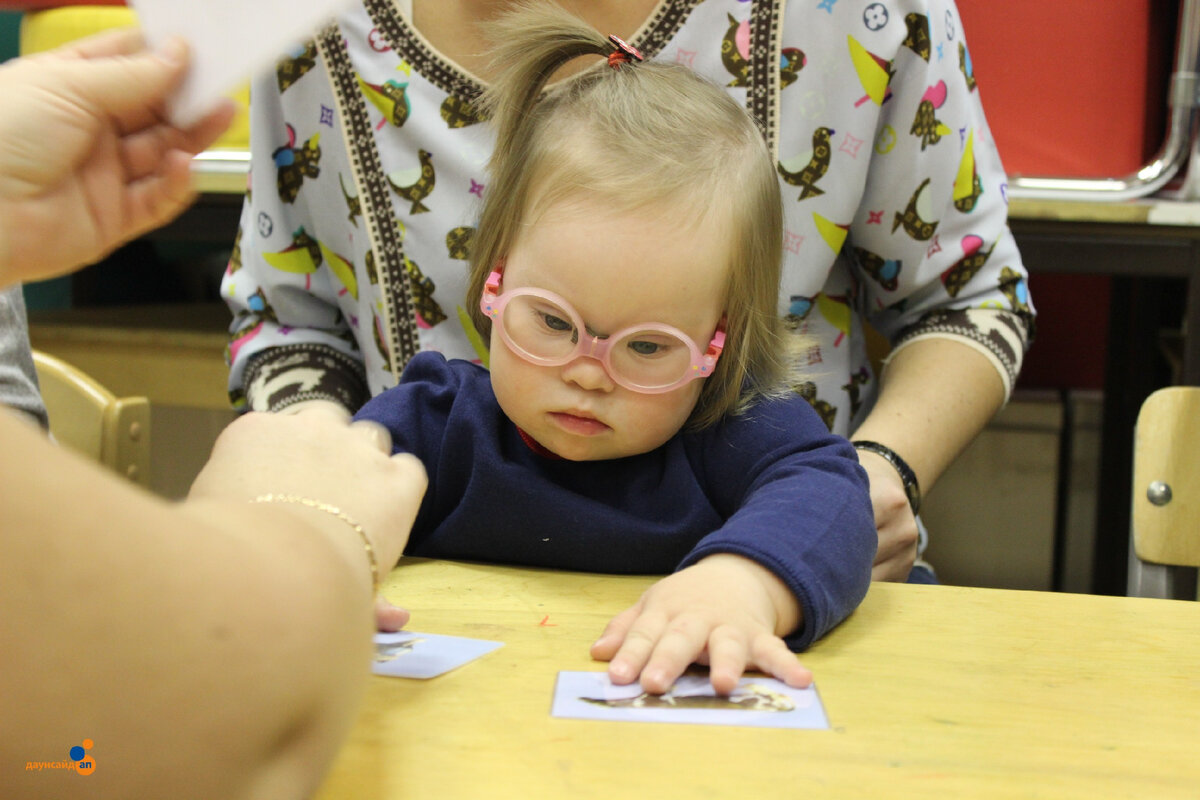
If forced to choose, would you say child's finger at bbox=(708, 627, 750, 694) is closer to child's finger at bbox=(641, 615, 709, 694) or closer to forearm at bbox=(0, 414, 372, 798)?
child's finger at bbox=(641, 615, 709, 694)

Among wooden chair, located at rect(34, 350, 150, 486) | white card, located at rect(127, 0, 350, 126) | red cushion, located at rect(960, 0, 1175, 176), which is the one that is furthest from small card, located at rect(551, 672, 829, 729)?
red cushion, located at rect(960, 0, 1175, 176)

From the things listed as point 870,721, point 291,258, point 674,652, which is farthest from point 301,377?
point 870,721

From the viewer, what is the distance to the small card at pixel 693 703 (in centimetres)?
59

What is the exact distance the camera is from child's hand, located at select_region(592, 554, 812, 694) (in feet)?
2.11

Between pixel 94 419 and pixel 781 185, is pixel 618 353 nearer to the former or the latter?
pixel 781 185

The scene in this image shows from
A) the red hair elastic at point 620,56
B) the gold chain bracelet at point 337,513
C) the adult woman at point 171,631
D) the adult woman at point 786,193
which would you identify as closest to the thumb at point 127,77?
the adult woman at point 171,631

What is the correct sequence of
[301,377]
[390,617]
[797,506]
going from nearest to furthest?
[390,617], [797,506], [301,377]

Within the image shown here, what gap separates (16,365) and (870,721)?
886 millimetres

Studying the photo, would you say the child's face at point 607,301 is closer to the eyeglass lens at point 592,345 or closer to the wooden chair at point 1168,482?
the eyeglass lens at point 592,345

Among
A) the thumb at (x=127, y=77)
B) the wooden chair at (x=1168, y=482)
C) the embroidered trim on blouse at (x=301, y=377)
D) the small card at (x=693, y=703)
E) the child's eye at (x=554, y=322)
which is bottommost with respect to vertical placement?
the wooden chair at (x=1168, y=482)

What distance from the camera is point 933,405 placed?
4.03 ft

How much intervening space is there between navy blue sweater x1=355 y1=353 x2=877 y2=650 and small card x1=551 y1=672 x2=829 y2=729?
22cm

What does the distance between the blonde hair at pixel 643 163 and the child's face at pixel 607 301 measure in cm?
2

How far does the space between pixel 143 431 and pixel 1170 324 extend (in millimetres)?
2775
